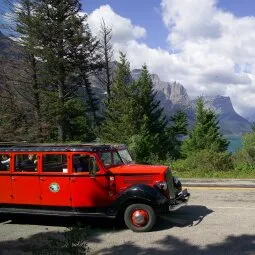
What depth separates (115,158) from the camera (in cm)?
1113

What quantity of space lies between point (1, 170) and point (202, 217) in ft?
17.4

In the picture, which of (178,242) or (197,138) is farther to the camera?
(197,138)

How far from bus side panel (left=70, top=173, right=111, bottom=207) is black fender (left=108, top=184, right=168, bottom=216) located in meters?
0.28

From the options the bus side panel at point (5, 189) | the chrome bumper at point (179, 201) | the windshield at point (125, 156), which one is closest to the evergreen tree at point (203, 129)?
the windshield at point (125, 156)

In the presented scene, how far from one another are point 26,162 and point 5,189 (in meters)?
0.88

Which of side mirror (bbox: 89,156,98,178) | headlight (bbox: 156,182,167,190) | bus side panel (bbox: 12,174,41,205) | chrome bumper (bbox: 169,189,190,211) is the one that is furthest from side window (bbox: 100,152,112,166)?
chrome bumper (bbox: 169,189,190,211)

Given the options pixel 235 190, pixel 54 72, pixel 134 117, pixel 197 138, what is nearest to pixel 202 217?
pixel 235 190

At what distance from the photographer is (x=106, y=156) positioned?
1084cm

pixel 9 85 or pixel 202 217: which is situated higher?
pixel 9 85

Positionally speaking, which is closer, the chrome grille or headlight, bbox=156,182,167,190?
headlight, bbox=156,182,167,190

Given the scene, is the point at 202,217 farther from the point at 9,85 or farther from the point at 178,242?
the point at 9,85

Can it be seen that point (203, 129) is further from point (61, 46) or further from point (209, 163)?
point (209, 163)

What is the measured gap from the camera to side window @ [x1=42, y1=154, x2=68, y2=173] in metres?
10.7

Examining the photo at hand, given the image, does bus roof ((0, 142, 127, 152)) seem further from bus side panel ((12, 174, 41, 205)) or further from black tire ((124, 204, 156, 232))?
black tire ((124, 204, 156, 232))
